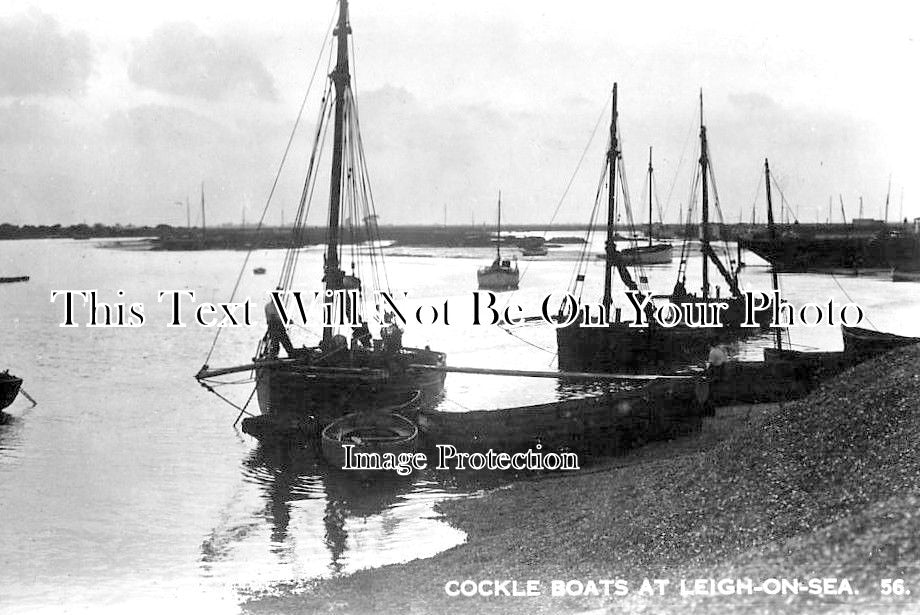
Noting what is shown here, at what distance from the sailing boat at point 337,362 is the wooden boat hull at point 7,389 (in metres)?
6.21

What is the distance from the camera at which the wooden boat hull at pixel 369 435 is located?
1723cm

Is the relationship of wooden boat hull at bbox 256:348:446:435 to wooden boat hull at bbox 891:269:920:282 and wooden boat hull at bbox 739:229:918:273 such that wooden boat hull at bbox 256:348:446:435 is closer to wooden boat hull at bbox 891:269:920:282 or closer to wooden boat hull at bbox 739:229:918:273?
wooden boat hull at bbox 891:269:920:282

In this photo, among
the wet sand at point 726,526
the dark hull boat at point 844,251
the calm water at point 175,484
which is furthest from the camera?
the dark hull boat at point 844,251

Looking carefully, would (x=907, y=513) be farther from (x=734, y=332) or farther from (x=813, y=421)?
(x=734, y=332)

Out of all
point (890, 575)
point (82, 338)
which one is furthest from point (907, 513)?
point (82, 338)

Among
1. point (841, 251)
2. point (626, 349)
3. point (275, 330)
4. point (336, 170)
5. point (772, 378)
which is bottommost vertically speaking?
point (626, 349)

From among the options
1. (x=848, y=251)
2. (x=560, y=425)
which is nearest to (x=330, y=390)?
(x=560, y=425)

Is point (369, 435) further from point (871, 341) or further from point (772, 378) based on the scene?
point (871, 341)

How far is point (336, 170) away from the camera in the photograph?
22.2 metres

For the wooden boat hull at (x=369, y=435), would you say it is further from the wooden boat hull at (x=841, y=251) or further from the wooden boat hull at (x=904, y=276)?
the wooden boat hull at (x=841, y=251)

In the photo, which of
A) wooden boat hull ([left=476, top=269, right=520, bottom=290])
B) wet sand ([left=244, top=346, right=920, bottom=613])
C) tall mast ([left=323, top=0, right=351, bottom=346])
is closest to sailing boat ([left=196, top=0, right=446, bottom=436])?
tall mast ([left=323, top=0, right=351, bottom=346])

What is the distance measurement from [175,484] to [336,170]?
8842 millimetres

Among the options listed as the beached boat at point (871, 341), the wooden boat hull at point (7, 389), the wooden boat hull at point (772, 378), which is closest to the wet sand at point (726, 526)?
the wooden boat hull at point (772, 378)

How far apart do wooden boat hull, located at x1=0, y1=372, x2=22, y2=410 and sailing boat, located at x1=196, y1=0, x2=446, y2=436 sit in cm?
621
